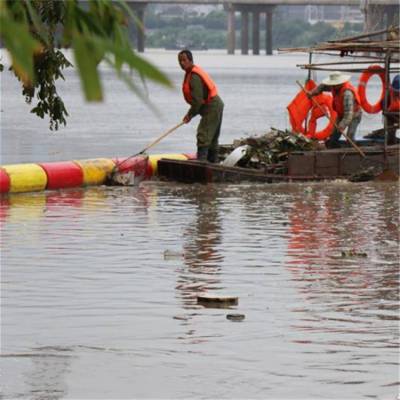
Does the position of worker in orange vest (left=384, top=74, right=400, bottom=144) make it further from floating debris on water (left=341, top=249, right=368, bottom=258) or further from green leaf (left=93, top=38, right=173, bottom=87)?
green leaf (left=93, top=38, right=173, bottom=87)

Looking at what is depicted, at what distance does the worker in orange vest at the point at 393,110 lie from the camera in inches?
819

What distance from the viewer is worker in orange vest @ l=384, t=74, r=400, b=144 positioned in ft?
68.3

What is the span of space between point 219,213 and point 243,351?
805 centimetres

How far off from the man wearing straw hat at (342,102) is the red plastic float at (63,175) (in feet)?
12.0

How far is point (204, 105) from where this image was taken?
1948 cm

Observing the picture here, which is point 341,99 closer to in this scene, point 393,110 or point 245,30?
point 393,110

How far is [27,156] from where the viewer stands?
25.8 metres

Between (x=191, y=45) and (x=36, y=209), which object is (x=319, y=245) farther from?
(x=191, y=45)

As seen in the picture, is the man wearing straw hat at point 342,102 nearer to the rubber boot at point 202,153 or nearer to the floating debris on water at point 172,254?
Result: the rubber boot at point 202,153

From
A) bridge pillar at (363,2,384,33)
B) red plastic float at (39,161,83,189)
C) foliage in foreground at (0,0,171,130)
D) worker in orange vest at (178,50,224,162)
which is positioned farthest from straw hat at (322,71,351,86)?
foliage in foreground at (0,0,171,130)

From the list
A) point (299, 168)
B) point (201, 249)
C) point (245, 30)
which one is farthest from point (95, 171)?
point (245, 30)

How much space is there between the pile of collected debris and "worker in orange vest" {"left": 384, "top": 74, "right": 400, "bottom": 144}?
4.72 feet

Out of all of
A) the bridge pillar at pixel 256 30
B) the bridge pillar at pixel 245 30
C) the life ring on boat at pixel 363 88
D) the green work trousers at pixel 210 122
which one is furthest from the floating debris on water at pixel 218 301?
the bridge pillar at pixel 245 30

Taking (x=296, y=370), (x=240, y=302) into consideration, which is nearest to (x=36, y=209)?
→ (x=240, y=302)
